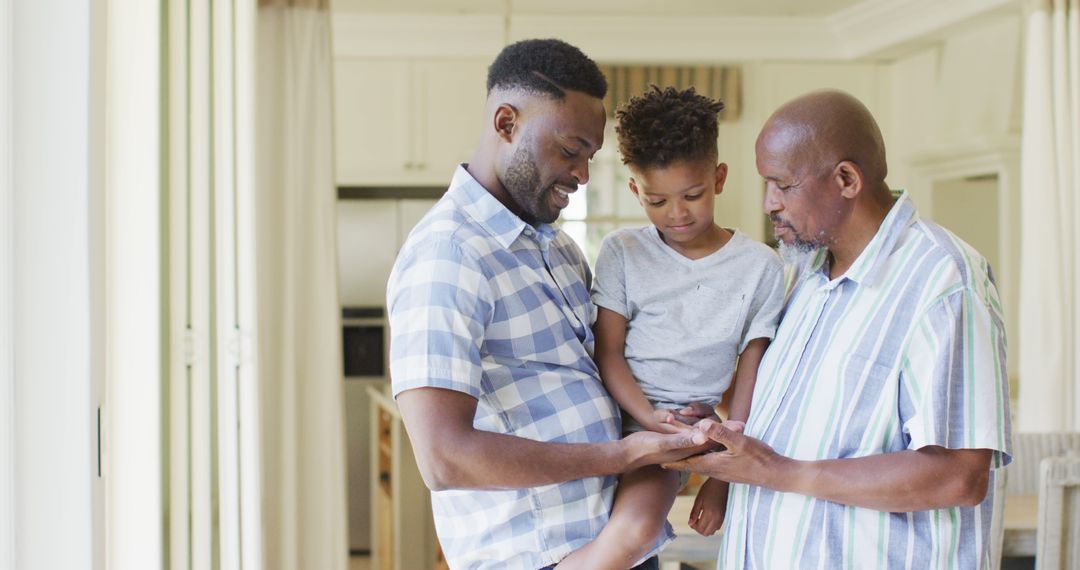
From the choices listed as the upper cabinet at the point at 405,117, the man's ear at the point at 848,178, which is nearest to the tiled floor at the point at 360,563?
the upper cabinet at the point at 405,117

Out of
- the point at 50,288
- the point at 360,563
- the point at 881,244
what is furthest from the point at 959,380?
the point at 360,563

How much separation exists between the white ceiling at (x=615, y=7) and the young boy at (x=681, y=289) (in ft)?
11.3

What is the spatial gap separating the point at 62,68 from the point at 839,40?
4.82 m

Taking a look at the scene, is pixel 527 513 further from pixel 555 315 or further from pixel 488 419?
pixel 555 315

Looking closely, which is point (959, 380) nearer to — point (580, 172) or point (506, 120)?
point (580, 172)

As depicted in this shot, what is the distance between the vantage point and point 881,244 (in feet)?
4.57

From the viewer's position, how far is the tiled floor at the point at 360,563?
5.38 meters

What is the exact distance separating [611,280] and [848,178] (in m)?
0.40

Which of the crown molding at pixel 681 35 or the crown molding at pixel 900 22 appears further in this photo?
the crown molding at pixel 681 35

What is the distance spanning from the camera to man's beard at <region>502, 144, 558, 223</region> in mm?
1373

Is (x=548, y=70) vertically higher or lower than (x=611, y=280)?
higher

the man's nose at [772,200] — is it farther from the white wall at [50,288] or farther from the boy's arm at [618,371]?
the white wall at [50,288]

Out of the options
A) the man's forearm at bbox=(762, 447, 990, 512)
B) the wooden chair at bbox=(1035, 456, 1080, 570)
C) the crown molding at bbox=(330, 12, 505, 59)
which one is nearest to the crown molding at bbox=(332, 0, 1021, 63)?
→ the crown molding at bbox=(330, 12, 505, 59)

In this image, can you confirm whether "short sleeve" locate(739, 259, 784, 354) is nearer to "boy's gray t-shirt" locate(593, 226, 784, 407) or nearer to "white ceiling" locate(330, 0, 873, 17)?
"boy's gray t-shirt" locate(593, 226, 784, 407)
